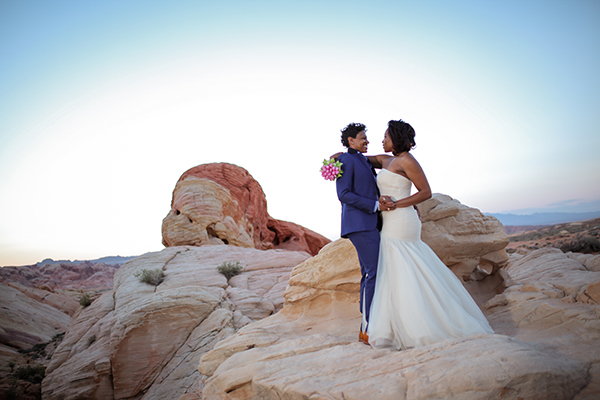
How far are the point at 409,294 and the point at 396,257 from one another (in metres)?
0.51

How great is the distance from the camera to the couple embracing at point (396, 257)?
153 inches

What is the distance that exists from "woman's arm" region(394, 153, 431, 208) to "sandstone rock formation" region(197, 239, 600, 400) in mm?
1784

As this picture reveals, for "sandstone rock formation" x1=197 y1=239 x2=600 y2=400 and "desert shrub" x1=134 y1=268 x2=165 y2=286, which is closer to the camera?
"sandstone rock formation" x1=197 y1=239 x2=600 y2=400

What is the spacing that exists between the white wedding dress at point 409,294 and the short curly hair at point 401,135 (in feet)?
1.31

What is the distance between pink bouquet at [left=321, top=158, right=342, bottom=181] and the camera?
4558 millimetres

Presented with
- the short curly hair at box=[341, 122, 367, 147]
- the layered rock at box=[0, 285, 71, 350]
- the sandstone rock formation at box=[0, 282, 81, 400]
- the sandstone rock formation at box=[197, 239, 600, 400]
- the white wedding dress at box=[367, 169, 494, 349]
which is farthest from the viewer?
the layered rock at box=[0, 285, 71, 350]

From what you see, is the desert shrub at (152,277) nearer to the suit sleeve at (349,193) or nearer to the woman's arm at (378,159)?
the suit sleeve at (349,193)

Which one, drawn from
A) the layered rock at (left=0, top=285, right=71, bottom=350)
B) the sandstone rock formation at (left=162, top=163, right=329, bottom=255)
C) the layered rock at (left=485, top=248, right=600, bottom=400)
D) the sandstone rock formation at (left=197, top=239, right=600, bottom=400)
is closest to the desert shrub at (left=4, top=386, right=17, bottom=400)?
the layered rock at (left=0, top=285, right=71, bottom=350)

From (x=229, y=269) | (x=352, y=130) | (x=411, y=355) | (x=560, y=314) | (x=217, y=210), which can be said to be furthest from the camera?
(x=217, y=210)

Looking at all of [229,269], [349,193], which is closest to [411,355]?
[349,193]

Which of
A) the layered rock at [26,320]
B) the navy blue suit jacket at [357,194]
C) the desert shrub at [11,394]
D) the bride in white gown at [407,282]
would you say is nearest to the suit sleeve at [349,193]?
the navy blue suit jacket at [357,194]

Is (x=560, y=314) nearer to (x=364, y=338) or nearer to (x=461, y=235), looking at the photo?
(x=461, y=235)

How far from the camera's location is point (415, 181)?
4398 millimetres

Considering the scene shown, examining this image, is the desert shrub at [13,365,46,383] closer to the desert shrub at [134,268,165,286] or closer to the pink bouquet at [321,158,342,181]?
the desert shrub at [134,268,165,286]
